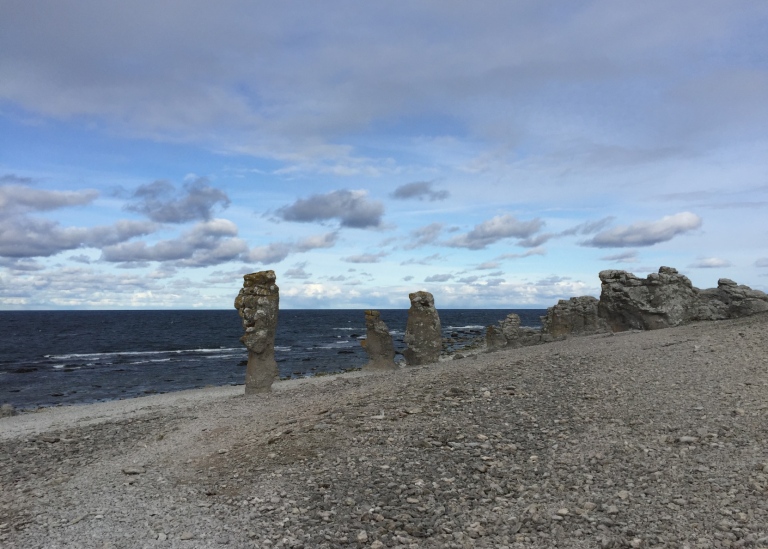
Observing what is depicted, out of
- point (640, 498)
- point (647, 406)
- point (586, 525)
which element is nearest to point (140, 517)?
point (586, 525)

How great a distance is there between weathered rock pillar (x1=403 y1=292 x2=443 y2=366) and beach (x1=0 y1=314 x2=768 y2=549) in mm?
11225

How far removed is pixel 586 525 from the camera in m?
7.17

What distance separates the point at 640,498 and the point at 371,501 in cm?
383

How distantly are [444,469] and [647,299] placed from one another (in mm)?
21317

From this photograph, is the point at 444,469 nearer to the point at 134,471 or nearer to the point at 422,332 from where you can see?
the point at 134,471

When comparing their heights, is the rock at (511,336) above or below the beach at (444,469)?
above

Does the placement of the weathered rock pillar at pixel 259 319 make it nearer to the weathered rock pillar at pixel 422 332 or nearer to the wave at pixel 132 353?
the weathered rock pillar at pixel 422 332

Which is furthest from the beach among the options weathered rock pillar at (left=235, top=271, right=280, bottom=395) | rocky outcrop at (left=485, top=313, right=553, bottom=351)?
rocky outcrop at (left=485, top=313, right=553, bottom=351)

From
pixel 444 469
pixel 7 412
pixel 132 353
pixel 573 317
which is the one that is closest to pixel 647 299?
pixel 573 317

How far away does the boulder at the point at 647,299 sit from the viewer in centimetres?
2603

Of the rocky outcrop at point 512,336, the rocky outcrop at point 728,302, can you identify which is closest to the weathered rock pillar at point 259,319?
the rocky outcrop at point 512,336

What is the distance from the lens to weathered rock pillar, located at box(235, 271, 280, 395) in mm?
20031

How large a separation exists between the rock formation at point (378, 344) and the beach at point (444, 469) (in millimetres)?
11848

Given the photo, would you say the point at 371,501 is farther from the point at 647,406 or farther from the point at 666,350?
the point at 666,350
